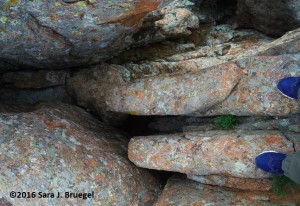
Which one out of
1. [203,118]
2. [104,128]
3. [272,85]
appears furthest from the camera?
[104,128]

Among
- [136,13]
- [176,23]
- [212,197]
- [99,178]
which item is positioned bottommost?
[212,197]

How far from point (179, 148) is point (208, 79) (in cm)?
190

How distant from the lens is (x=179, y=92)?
9.11 m

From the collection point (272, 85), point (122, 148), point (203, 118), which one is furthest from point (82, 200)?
point (272, 85)

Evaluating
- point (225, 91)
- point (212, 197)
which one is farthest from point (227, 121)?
point (212, 197)

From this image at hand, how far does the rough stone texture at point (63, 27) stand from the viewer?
7395mm

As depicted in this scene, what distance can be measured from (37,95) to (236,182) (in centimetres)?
696

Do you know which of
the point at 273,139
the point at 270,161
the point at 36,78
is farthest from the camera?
the point at 36,78

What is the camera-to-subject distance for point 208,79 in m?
8.88

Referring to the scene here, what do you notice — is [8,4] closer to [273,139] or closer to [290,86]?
[290,86]

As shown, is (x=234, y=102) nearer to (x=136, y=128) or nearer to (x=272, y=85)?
(x=272, y=85)

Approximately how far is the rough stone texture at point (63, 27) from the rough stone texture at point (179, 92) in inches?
59.3

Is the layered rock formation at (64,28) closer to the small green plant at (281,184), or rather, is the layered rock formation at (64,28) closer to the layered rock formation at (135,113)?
the layered rock formation at (135,113)

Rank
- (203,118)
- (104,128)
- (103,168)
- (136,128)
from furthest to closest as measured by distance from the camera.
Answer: (136,128) < (104,128) < (203,118) < (103,168)
